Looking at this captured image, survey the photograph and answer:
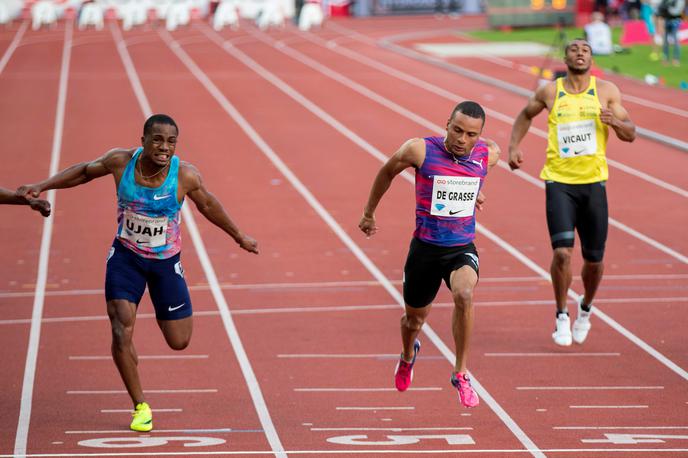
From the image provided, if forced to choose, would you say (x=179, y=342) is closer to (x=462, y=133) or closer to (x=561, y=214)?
(x=462, y=133)

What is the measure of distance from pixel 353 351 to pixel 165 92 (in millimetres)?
16924

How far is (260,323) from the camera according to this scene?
34.2 feet

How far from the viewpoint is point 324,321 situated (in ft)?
34.4

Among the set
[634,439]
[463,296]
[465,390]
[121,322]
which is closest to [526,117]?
[463,296]

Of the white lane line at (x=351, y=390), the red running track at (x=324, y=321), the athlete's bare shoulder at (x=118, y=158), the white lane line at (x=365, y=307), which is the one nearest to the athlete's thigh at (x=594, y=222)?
the red running track at (x=324, y=321)

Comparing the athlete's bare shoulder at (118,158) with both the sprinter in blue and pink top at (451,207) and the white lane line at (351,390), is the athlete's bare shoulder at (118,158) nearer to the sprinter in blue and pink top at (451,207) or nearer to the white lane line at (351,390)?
the sprinter in blue and pink top at (451,207)

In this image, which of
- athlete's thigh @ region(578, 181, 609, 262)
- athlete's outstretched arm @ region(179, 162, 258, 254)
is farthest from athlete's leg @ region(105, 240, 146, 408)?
athlete's thigh @ region(578, 181, 609, 262)

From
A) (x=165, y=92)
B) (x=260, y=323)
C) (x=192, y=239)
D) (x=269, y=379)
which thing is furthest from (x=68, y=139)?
(x=269, y=379)

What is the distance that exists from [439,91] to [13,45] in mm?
14407

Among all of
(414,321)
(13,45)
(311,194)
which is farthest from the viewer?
(13,45)

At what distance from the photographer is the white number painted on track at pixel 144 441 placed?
7.15m

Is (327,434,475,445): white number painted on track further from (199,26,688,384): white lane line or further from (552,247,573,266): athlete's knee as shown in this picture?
(552,247,573,266): athlete's knee

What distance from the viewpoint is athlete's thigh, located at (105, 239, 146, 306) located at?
288 inches

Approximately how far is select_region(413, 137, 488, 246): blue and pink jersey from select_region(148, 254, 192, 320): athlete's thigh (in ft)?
4.70
